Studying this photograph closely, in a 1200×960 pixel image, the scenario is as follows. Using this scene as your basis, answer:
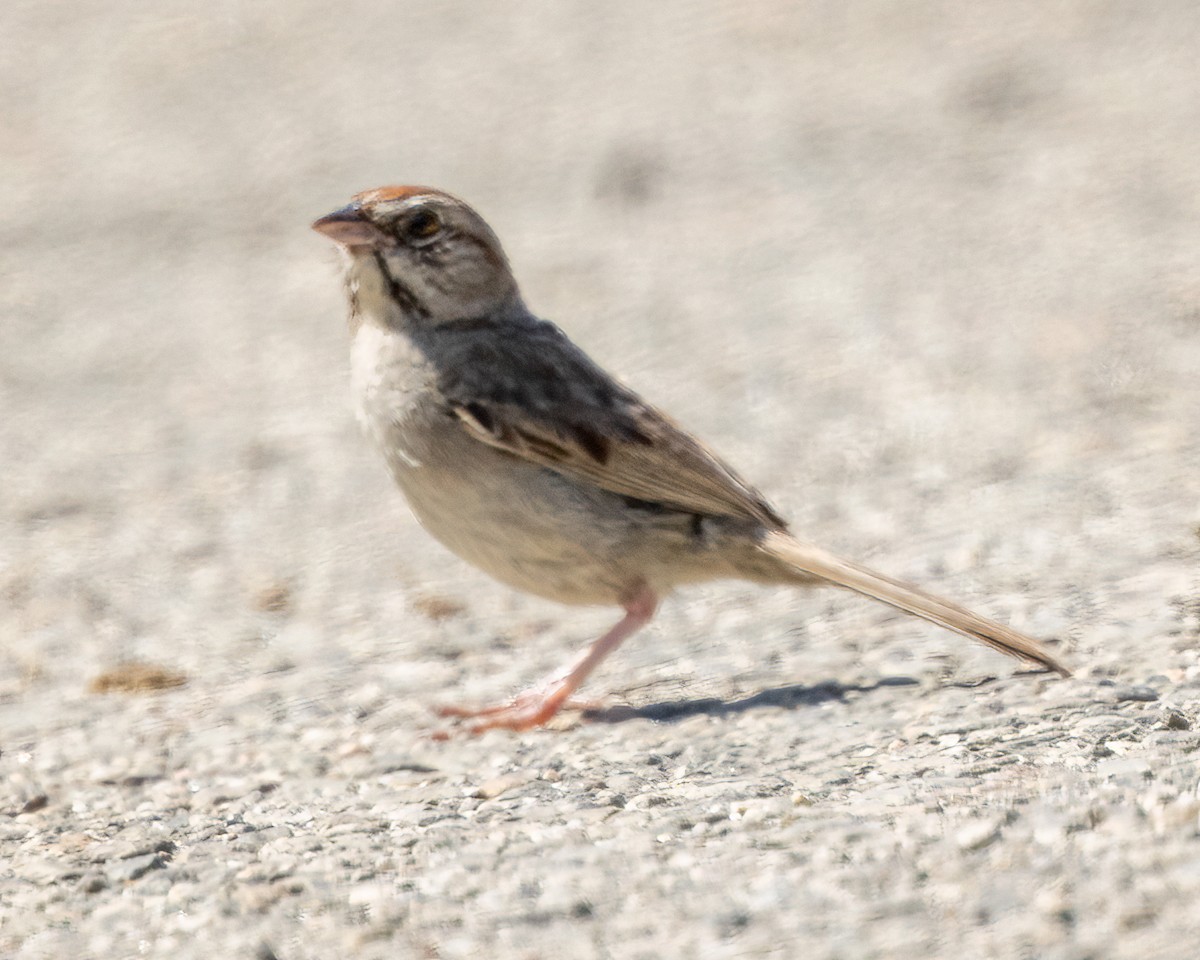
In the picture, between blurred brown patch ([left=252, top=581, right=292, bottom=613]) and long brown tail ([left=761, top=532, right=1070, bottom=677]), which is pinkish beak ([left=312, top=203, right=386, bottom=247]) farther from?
blurred brown patch ([left=252, top=581, right=292, bottom=613])

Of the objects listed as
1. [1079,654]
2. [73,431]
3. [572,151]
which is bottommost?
[1079,654]

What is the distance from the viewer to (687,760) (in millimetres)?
4590

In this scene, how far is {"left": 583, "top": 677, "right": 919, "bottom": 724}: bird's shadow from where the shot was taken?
5.02 m

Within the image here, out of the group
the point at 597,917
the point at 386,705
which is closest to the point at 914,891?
the point at 597,917

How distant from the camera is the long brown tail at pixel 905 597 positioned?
489cm

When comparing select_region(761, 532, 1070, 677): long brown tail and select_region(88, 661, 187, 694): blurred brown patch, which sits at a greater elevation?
select_region(88, 661, 187, 694): blurred brown patch

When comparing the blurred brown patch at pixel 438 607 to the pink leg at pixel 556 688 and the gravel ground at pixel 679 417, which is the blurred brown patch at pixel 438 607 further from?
the pink leg at pixel 556 688

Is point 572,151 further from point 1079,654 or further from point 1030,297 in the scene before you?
point 1079,654

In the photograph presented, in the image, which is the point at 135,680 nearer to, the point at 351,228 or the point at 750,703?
the point at 351,228

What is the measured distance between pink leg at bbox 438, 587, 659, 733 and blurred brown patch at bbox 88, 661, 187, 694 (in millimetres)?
1174

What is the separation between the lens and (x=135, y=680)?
603cm

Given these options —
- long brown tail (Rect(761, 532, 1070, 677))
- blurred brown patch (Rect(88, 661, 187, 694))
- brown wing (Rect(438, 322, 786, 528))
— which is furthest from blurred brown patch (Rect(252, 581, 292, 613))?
long brown tail (Rect(761, 532, 1070, 677))

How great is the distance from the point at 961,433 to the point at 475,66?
6.01 m

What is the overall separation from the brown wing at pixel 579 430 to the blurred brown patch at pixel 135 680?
1.55 metres
